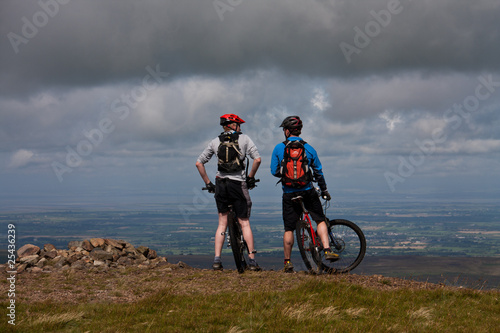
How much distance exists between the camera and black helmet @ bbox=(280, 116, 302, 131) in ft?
32.1

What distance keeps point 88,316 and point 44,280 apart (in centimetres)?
386

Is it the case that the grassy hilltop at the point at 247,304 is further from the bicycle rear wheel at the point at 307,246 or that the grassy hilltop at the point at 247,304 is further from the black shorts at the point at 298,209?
the black shorts at the point at 298,209

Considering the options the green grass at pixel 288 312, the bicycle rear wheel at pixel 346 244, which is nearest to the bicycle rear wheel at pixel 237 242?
the green grass at pixel 288 312

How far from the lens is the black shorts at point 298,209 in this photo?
9.80 metres

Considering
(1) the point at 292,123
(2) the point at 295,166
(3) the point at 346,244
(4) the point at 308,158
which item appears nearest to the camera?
(2) the point at 295,166

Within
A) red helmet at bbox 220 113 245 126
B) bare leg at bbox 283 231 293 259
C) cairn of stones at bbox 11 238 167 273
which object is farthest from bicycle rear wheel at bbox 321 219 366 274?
cairn of stones at bbox 11 238 167 273

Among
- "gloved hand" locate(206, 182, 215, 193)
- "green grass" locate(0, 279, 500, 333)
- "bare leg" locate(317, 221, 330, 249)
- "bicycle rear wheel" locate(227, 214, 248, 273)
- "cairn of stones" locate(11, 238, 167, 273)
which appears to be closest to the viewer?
"green grass" locate(0, 279, 500, 333)

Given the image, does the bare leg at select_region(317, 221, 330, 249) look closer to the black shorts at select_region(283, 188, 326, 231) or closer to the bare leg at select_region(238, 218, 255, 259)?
the black shorts at select_region(283, 188, 326, 231)

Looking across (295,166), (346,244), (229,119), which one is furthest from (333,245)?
(229,119)

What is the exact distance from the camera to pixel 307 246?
32.7ft

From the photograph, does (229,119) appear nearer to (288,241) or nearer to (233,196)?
(233,196)

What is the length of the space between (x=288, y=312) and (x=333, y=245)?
359 centimetres

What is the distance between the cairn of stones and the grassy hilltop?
1.67m

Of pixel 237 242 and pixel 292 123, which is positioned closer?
pixel 292 123
